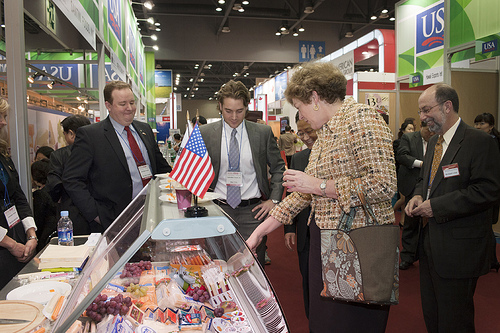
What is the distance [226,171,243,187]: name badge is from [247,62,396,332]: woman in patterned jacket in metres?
0.71

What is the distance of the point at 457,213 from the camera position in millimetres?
2164

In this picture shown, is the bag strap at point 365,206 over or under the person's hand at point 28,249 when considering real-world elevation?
over

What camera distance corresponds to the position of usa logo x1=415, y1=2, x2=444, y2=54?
625 centimetres

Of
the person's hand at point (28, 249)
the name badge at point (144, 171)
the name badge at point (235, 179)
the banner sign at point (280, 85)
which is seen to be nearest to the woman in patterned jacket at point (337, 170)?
the name badge at point (235, 179)

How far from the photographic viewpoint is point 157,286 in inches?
65.1

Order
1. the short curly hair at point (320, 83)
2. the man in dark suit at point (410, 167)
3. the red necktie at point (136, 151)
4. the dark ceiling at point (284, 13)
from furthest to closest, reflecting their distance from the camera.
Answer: the dark ceiling at point (284, 13)
the man in dark suit at point (410, 167)
the red necktie at point (136, 151)
the short curly hair at point (320, 83)

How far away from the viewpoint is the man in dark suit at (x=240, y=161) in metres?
2.64

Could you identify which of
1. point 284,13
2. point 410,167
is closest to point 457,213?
point 410,167

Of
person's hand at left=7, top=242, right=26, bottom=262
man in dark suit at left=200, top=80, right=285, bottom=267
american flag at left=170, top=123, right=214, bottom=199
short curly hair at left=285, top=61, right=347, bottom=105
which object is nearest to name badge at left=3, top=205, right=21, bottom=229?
person's hand at left=7, top=242, right=26, bottom=262

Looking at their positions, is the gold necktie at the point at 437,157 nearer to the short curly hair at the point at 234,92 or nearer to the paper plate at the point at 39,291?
the short curly hair at the point at 234,92

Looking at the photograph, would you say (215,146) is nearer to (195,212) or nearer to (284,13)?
(195,212)

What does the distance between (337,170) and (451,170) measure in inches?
38.7

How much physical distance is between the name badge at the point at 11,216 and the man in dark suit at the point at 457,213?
2416 mm

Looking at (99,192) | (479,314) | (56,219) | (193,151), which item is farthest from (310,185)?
(479,314)
